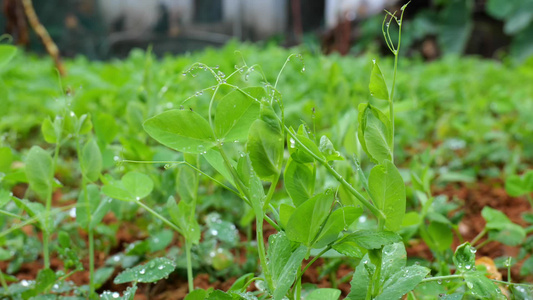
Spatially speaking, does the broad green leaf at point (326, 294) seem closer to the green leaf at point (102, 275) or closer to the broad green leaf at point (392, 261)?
the broad green leaf at point (392, 261)

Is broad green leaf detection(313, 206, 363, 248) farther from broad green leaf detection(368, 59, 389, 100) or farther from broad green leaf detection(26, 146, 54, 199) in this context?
broad green leaf detection(26, 146, 54, 199)

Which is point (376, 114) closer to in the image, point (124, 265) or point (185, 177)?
point (185, 177)

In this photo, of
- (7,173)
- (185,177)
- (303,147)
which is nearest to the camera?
(303,147)

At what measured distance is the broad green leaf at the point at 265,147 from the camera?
551 millimetres

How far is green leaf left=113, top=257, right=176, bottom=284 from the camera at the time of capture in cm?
69

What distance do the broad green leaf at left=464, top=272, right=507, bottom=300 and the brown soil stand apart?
0.33 meters

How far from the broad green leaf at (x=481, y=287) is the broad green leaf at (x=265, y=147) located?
0.83 feet

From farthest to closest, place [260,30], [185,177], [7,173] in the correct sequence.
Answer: [260,30], [7,173], [185,177]

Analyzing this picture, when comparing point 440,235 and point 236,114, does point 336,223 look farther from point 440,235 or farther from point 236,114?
point 440,235

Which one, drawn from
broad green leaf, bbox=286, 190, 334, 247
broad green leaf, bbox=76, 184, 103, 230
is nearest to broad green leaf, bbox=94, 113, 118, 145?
broad green leaf, bbox=76, 184, 103, 230

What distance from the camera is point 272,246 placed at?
0.57 m

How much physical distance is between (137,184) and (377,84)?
385 millimetres

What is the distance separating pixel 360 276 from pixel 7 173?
62cm

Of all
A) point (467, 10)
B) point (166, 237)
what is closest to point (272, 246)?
point (166, 237)
